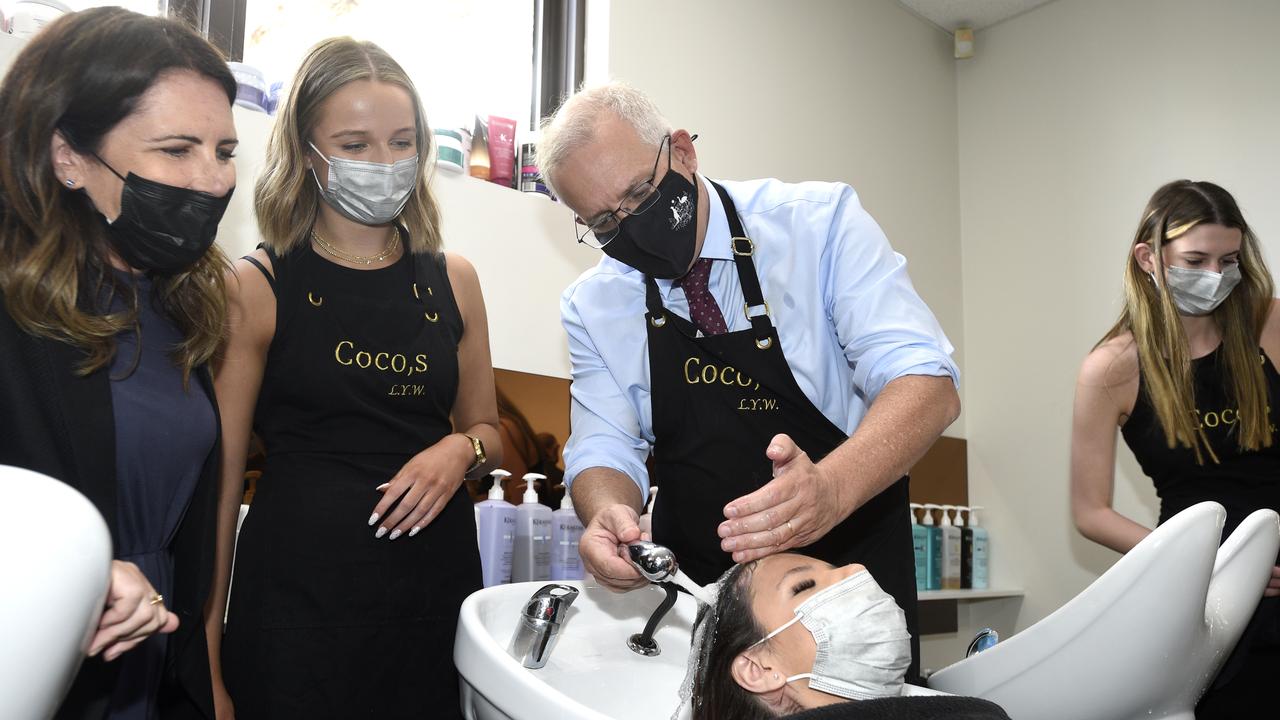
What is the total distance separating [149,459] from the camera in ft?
3.76

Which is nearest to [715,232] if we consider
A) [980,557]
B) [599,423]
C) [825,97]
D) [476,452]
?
[599,423]

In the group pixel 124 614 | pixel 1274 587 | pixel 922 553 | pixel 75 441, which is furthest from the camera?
pixel 922 553

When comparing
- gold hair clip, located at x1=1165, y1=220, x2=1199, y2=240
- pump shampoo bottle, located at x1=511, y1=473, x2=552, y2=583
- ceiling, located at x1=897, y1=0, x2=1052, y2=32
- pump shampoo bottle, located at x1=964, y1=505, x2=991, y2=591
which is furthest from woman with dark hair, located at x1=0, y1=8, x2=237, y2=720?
ceiling, located at x1=897, y1=0, x2=1052, y2=32

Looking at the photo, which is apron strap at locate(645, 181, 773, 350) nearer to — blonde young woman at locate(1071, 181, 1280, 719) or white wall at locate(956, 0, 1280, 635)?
blonde young woman at locate(1071, 181, 1280, 719)

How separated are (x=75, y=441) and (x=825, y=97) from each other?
2796mm

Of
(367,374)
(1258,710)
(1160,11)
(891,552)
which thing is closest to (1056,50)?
(1160,11)

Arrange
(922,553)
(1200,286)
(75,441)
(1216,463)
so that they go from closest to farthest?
(75,441) < (1216,463) < (1200,286) < (922,553)

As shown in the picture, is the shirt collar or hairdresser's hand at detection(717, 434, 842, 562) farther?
the shirt collar

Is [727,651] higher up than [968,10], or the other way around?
[968,10]

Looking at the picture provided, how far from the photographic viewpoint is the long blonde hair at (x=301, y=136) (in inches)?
61.8

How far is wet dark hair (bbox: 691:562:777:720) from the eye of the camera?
110 cm

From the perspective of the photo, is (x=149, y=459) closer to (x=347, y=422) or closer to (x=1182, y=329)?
(x=347, y=422)

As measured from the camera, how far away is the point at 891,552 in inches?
59.0

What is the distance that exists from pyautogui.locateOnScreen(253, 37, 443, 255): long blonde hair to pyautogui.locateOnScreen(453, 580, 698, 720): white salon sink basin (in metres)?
0.65
